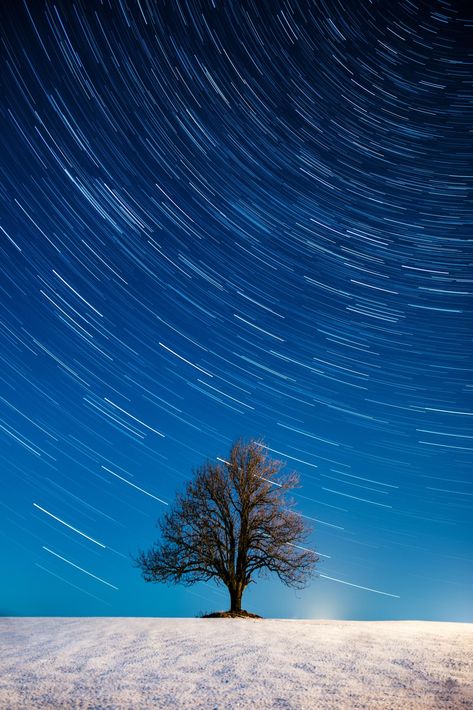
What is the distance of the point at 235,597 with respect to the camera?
750 inches

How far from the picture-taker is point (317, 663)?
20.9 feet

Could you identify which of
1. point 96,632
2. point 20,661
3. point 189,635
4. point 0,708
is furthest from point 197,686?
point 96,632

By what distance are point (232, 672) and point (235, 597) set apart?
14.2 metres

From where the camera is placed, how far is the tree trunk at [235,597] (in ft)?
62.2

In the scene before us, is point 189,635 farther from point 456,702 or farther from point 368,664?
point 456,702

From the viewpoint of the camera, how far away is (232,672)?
5883 mm

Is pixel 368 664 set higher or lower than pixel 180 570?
lower

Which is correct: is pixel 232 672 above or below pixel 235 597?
below

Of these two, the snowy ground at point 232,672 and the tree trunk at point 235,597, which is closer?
the snowy ground at point 232,672

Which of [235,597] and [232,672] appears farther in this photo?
[235,597]

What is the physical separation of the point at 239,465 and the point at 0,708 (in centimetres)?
1640

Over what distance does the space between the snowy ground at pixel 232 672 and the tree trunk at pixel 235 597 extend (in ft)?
34.0

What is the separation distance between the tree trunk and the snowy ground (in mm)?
10378

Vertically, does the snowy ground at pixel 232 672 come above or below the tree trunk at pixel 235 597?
below
